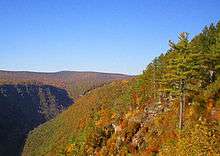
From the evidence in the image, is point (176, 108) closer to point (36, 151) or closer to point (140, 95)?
point (140, 95)

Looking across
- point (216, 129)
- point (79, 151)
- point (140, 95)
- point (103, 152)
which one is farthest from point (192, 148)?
point (79, 151)

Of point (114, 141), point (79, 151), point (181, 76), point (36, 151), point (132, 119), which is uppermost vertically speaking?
point (181, 76)

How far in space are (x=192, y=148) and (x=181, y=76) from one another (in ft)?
67.0

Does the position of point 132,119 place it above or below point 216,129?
below

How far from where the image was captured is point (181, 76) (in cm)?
4488

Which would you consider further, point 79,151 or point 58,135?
point 58,135

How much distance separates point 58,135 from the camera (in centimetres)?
18462

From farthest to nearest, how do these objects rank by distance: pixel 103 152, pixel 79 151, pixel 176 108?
pixel 79 151 < pixel 103 152 < pixel 176 108

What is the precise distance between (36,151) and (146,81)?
103 m

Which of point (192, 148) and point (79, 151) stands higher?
point (192, 148)

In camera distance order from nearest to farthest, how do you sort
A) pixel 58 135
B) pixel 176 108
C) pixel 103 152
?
pixel 176 108 < pixel 103 152 < pixel 58 135

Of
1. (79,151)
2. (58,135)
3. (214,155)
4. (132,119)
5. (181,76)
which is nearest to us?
(214,155)

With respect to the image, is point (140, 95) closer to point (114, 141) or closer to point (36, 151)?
point (114, 141)

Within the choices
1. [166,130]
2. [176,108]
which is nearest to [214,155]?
[166,130]
